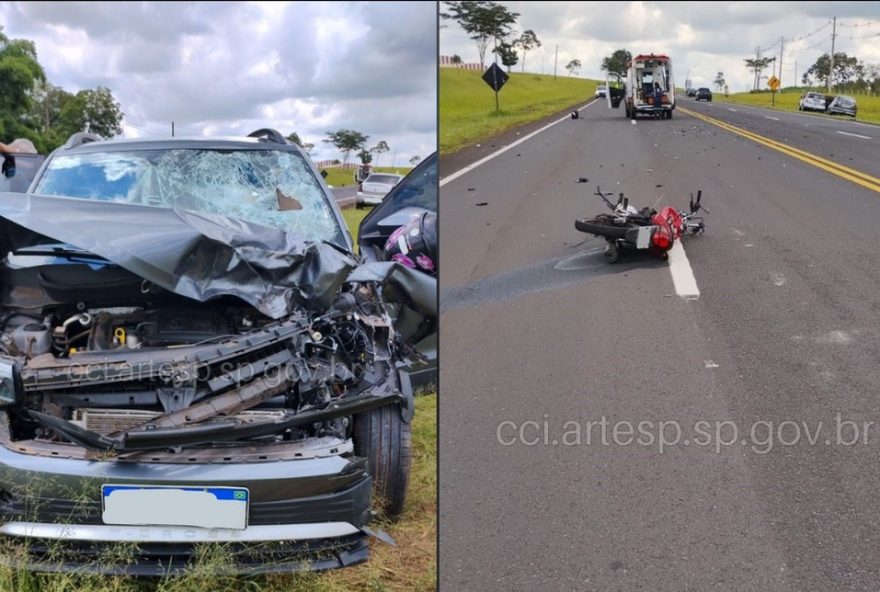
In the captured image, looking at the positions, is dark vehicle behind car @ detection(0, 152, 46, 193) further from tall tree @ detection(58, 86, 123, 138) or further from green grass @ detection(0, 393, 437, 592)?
green grass @ detection(0, 393, 437, 592)

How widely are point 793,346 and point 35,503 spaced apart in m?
2.02

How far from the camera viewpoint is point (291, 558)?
221cm

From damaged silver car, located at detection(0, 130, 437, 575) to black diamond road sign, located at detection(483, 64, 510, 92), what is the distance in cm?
90

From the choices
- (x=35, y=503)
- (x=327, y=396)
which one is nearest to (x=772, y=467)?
(x=327, y=396)

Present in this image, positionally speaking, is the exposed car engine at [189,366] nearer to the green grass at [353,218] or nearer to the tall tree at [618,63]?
the green grass at [353,218]

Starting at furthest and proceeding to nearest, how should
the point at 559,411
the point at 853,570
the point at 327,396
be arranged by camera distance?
the point at 327,396
the point at 559,411
the point at 853,570

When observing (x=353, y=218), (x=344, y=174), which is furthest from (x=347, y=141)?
(x=353, y=218)

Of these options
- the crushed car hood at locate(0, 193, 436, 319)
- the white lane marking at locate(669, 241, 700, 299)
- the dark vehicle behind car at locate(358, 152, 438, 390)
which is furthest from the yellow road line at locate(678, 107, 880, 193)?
the crushed car hood at locate(0, 193, 436, 319)

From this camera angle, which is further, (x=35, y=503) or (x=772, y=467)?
(x=35, y=503)

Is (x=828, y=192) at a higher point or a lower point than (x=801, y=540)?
higher

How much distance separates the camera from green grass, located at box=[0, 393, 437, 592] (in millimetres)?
2066

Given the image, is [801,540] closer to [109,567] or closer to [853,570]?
[853,570]

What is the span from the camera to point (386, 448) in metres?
2.59

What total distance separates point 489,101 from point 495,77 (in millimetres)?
74
